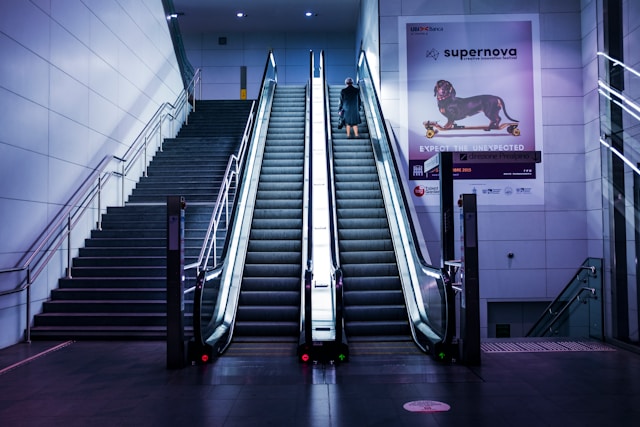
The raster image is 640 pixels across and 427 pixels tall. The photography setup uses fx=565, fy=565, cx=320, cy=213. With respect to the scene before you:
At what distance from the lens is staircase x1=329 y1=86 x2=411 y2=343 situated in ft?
22.8

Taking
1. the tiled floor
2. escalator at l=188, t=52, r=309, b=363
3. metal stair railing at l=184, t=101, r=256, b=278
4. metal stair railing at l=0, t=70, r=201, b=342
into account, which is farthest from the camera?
metal stair railing at l=184, t=101, r=256, b=278

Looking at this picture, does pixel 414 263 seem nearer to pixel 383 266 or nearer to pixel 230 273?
pixel 383 266

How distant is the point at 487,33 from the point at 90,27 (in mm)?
6991

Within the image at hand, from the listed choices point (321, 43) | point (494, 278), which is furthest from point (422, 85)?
point (321, 43)

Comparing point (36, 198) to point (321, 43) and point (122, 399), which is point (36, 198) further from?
point (321, 43)

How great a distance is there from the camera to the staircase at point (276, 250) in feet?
22.8

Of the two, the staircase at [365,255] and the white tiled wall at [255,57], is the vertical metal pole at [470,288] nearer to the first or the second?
the staircase at [365,255]

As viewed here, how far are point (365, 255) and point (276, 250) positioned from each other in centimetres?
132

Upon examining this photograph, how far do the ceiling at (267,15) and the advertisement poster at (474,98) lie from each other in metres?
7.24

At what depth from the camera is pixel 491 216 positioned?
10398 mm

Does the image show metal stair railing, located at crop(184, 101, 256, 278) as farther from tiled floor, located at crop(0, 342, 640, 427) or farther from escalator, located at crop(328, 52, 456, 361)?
tiled floor, located at crop(0, 342, 640, 427)

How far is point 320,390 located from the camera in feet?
15.4

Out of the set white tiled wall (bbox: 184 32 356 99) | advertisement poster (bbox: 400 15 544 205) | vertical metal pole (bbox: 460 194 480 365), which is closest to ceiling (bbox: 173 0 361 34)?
white tiled wall (bbox: 184 32 356 99)

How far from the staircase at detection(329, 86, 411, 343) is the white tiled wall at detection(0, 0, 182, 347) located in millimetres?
3998
